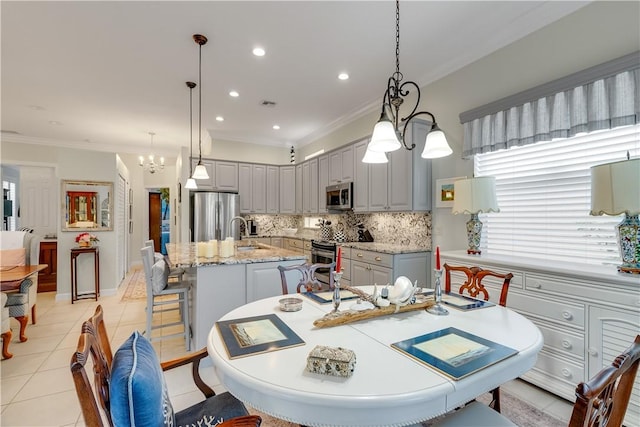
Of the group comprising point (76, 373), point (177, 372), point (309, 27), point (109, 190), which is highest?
point (309, 27)

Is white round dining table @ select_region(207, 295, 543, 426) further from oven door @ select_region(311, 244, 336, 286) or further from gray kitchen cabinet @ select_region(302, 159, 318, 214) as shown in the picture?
gray kitchen cabinet @ select_region(302, 159, 318, 214)

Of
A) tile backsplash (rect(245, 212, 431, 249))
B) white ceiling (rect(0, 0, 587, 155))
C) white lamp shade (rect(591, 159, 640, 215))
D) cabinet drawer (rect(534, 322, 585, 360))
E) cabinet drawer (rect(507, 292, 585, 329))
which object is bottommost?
cabinet drawer (rect(534, 322, 585, 360))

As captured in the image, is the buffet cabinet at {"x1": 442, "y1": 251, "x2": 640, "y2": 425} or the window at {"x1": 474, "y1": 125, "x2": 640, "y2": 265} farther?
the window at {"x1": 474, "y1": 125, "x2": 640, "y2": 265}

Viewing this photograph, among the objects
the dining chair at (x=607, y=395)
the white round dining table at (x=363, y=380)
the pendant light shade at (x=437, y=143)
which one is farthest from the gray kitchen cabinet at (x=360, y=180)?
the dining chair at (x=607, y=395)

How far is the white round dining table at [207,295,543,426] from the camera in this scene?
0.88 meters

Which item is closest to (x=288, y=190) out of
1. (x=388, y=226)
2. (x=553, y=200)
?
(x=388, y=226)

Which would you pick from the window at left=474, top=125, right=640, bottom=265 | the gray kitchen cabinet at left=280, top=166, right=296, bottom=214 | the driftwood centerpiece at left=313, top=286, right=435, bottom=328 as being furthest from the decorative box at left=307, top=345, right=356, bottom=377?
the gray kitchen cabinet at left=280, top=166, right=296, bottom=214

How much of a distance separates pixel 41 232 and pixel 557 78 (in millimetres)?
8410

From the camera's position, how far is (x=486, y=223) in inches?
124

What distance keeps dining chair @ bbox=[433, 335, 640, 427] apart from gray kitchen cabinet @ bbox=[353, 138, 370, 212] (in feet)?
10.8

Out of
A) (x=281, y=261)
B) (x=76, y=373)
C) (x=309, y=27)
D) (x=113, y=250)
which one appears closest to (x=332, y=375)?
(x=76, y=373)

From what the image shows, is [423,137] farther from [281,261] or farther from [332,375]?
[332,375]

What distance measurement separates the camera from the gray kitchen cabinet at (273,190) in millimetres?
6266

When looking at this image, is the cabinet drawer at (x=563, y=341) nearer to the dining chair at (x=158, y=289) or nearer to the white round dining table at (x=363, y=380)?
the white round dining table at (x=363, y=380)
